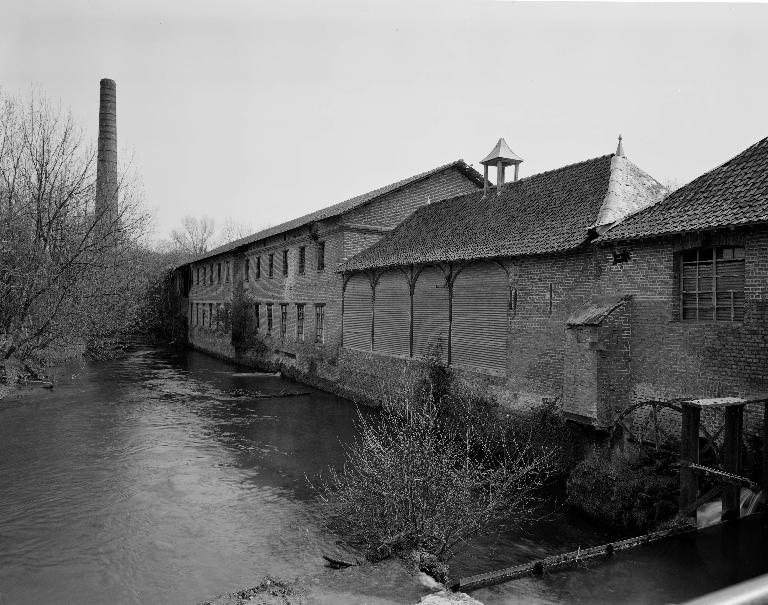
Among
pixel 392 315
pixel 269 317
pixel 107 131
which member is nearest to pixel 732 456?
pixel 392 315

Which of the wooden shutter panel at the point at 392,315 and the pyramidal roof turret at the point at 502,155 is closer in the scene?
the wooden shutter panel at the point at 392,315

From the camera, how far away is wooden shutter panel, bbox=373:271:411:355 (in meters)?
16.1

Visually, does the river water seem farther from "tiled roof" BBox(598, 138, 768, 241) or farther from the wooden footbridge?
"tiled roof" BBox(598, 138, 768, 241)

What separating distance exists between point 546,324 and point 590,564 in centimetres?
567

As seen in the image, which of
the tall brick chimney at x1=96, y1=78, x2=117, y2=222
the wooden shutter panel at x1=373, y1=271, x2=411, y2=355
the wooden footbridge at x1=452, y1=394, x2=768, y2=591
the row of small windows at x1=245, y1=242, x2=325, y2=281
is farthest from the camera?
the tall brick chimney at x1=96, y1=78, x2=117, y2=222

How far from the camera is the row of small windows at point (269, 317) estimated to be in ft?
70.4

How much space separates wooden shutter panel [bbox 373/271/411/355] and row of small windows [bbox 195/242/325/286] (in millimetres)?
4789

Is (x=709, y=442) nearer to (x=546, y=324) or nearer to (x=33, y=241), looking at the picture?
(x=546, y=324)

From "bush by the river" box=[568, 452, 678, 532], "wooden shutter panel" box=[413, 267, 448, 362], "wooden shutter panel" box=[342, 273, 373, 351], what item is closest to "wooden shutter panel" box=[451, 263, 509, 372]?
"wooden shutter panel" box=[413, 267, 448, 362]

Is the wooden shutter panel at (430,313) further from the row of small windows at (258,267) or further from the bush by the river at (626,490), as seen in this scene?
the row of small windows at (258,267)

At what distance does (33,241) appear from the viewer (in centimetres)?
1611

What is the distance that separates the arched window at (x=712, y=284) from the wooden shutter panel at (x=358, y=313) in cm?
1028

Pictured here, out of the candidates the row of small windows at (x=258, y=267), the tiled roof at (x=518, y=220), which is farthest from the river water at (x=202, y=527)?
the row of small windows at (x=258, y=267)

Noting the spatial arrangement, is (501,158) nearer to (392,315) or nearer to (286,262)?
Answer: (392,315)
